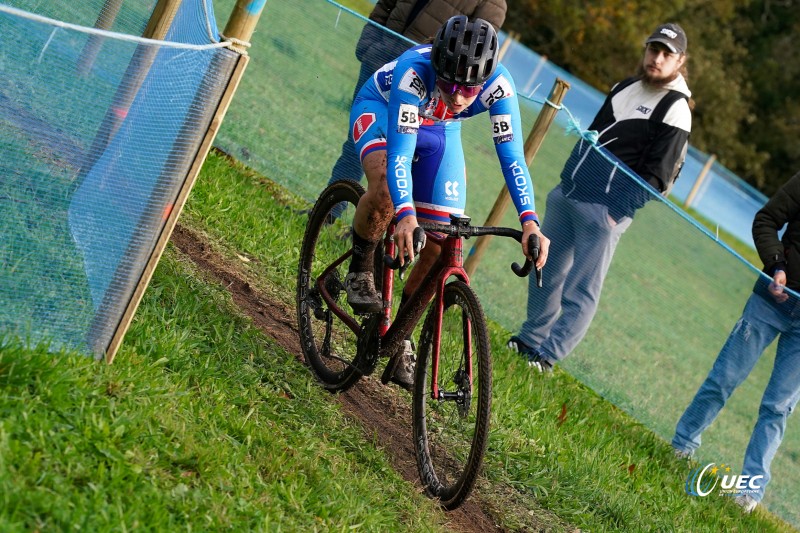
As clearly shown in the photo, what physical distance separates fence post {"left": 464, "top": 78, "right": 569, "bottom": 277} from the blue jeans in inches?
80.0

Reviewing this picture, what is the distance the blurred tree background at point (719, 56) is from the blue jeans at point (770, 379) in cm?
3025

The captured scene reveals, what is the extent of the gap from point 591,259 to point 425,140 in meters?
2.76

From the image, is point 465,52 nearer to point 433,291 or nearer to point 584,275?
point 433,291

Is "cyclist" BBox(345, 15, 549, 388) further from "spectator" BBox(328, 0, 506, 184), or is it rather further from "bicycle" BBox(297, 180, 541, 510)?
"spectator" BBox(328, 0, 506, 184)

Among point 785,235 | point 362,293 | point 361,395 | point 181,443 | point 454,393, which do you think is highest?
point 785,235

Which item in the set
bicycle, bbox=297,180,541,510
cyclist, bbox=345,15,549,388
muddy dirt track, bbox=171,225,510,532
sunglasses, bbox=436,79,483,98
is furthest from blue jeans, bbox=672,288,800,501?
sunglasses, bbox=436,79,483,98

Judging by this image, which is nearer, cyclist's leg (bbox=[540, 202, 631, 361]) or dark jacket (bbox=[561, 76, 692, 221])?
dark jacket (bbox=[561, 76, 692, 221])

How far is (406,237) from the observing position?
15.6 ft

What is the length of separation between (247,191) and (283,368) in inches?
111

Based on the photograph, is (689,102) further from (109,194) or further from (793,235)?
(109,194)

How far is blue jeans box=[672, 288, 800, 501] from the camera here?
291 inches

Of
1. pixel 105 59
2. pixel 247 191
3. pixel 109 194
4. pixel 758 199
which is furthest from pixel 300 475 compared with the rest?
pixel 758 199

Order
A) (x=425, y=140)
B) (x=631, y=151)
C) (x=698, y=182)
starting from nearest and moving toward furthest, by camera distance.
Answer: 1. (x=425, y=140)
2. (x=631, y=151)
3. (x=698, y=182)

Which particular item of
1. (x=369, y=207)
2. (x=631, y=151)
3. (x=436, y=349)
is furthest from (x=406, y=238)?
(x=631, y=151)
